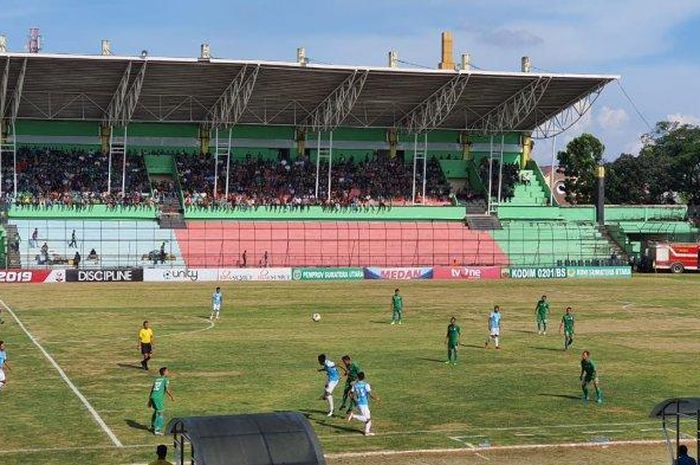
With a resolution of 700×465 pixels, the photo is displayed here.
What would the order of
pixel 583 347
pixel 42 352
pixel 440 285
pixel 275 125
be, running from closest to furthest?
pixel 42 352, pixel 583 347, pixel 440 285, pixel 275 125

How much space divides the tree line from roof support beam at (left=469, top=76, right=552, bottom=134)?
112ft

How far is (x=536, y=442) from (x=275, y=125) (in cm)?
8007

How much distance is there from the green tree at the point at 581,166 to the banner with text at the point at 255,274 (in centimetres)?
6495

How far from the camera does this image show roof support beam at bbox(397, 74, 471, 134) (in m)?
98.2

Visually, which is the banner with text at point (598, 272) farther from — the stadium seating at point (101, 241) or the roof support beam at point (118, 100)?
the roof support beam at point (118, 100)

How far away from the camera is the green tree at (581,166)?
141 metres

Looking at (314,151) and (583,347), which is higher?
(314,151)

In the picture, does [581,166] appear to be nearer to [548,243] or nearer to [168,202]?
[548,243]

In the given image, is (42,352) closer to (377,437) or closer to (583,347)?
(377,437)

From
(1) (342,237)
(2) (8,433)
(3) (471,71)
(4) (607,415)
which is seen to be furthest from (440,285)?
(2) (8,433)

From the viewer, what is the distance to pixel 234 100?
9406 centimetres

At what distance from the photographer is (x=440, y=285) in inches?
3223

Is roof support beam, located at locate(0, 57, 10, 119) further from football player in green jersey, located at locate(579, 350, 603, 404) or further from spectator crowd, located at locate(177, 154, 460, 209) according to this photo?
football player in green jersey, located at locate(579, 350, 603, 404)

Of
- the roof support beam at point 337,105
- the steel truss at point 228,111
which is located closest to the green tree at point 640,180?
the roof support beam at point 337,105
